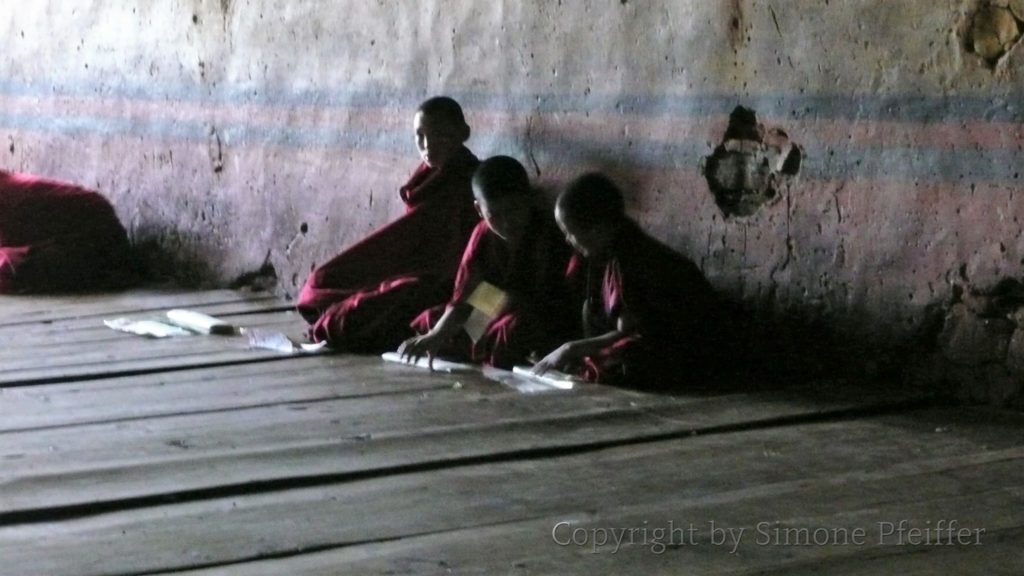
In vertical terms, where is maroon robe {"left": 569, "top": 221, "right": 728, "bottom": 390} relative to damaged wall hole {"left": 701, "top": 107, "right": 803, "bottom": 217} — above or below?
below

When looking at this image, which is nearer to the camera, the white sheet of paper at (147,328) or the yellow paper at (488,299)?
the yellow paper at (488,299)

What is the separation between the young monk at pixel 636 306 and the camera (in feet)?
13.0

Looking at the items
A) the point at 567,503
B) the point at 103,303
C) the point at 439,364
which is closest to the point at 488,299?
the point at 439,364

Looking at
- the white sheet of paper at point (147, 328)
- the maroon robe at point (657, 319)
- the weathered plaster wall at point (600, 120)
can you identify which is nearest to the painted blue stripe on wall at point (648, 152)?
the weathered plaster wall at point (600, 120)

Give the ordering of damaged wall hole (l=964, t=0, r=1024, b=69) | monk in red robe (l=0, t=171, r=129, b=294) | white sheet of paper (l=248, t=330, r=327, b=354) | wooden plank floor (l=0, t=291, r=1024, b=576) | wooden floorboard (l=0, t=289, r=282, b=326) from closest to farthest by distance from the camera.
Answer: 1. wooden plank floor (l=0, t=291, r=1024, b=576)
2. damaged wall hole (l=964, t=0, r=1024, b=69)
3. white sheet of paper (l=248, t=330, r=327, b=354)
4. wooden floorboard (l=0, t=289, r=282, b=326)
5. monk in red robe (l=0, t=171, r=129, b=294)

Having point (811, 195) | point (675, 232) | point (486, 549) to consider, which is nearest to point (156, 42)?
point (675, 232)

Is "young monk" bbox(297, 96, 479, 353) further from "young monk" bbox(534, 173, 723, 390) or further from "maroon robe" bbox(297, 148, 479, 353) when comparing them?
"young monk" bbox(534, 173, 723, 390)

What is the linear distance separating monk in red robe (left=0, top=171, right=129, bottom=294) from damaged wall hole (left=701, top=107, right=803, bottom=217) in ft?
9.87

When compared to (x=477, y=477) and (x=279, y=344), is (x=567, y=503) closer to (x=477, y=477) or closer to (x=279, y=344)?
(x=477, y=477)

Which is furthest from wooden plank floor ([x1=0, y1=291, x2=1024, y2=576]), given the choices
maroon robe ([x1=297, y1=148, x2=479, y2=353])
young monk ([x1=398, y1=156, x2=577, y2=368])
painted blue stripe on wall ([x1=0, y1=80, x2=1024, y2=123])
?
painted blue stripe on wall ([x1=0, y1=80, x2=1024, y2=123])

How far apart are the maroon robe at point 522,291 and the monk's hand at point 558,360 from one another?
0.76ft

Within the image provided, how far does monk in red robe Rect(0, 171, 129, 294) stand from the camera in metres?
6.11

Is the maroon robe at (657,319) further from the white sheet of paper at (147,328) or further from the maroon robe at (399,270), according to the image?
the white sheet of paper at (147,328)

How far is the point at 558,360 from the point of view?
4.04 m
